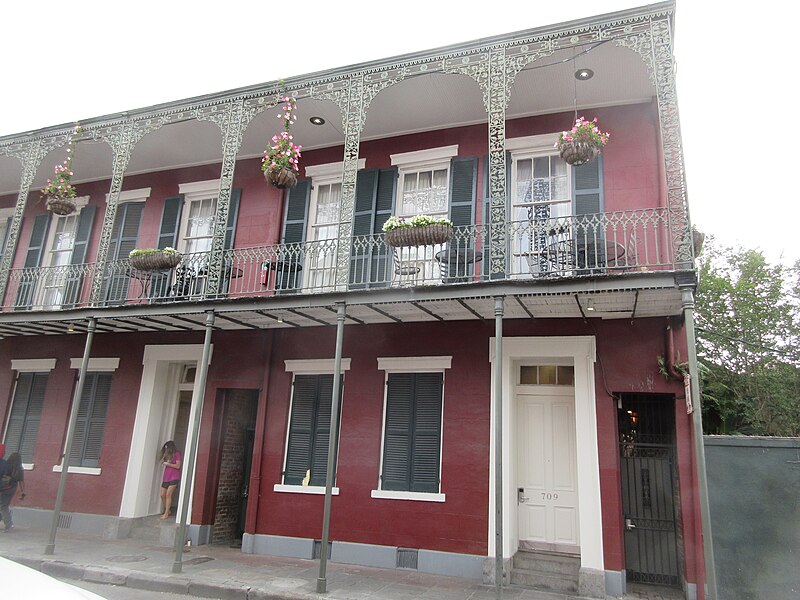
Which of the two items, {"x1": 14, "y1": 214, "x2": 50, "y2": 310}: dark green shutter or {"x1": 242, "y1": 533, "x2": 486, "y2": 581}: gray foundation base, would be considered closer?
{"x1": 242, "y1": 533, "x2": 486, "y2": 581}: gray foundation base

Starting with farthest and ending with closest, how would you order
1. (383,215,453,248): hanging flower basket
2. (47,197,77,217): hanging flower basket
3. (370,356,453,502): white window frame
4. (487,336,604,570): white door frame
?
(47,197,77,217): hanging flower basket, (370,356,453,502): white window frame, (383,215,453,248): hanging flower basket, (487,336,604,570): white door frame

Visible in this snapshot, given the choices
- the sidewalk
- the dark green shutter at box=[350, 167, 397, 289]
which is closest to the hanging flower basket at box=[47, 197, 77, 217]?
the dark green shutter at box=[350, 167, 397, 289]

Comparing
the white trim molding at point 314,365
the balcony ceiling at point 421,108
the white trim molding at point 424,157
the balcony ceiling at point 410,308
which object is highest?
the balcony ceiling at point 421,108

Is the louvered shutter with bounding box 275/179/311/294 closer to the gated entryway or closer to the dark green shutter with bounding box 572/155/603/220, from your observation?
the dark green shutter with bounding box 572/155/603/220

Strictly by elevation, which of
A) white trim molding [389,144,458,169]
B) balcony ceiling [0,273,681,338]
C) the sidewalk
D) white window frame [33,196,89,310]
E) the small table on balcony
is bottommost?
the sidewalk

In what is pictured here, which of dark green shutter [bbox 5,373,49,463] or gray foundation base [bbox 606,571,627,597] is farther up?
dark green shutter [bbox 5,373,49,463]

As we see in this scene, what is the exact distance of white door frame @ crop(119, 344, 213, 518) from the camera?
10125 millimetres

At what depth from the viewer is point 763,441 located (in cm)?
634

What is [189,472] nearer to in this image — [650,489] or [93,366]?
[93,366]

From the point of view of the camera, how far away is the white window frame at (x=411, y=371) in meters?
8.25

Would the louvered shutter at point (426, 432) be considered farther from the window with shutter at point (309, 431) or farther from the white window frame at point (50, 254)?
the white window frame at point (50, 254)

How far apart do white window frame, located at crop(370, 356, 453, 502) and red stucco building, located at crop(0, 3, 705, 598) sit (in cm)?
3

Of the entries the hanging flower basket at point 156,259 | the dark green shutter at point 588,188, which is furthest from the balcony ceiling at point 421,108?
the hanging flower basket at point 156,259

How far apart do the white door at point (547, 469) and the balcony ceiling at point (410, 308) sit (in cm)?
139
